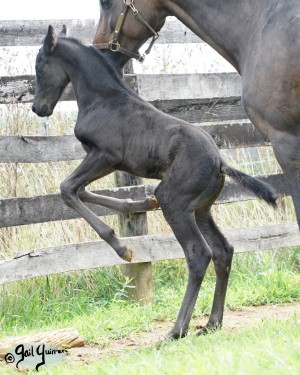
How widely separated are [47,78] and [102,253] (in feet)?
5.58

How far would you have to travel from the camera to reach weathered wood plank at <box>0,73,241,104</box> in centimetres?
659

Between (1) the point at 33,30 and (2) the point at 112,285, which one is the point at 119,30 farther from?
(2) the point at 112,285

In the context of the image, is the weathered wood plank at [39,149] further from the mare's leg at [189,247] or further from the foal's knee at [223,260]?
the mare's leg at [189,247]

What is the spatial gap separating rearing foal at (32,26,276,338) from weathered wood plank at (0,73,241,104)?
95 centimetres

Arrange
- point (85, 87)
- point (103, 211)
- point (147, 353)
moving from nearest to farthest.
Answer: point (147, 353), point (85, 87), point (103, 211)

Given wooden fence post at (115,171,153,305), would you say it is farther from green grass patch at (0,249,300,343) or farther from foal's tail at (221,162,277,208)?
foal's tail at (221,162,277,208)

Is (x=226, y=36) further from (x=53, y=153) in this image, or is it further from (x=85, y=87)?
(x=53, y=153)

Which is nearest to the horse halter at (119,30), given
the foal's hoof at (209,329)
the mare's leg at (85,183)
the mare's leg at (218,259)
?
the mare's leg at (85,183)

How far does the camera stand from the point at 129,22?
213 inches

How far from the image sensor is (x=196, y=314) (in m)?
6.30

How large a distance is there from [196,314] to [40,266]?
1.29 meters

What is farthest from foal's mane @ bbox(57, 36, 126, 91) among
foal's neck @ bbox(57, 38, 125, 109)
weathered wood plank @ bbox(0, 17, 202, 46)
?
weathered wood plank @ bbox(0, 17, 202, 46)

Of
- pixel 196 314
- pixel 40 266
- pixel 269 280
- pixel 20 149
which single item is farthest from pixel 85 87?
pixel 269 280

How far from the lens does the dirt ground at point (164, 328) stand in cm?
517
